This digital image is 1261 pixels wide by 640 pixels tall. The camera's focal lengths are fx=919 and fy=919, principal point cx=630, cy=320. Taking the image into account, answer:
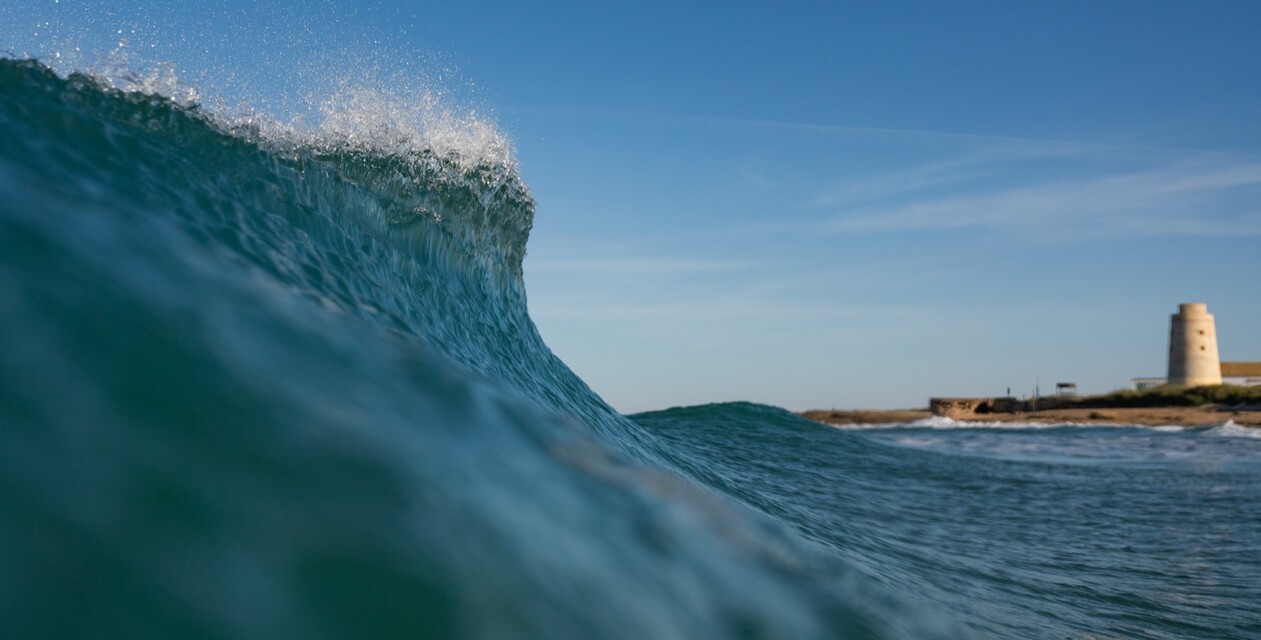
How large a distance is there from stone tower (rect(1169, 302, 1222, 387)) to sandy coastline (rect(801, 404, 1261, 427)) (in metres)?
7.45

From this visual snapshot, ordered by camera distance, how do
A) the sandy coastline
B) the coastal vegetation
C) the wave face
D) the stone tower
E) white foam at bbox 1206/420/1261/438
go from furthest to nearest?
the stone tower, the coastal vegetation, the sandy coastline, white foam at bbox 1206/420/1261/438, the wave face

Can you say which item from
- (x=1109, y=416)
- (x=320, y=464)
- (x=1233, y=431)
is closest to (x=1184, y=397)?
(x=1109, y=416)

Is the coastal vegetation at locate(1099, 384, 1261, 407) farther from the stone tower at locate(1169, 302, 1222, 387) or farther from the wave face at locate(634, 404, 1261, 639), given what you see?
the wave face at locate(634, 404, 1261, 639)

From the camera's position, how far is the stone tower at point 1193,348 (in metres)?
38.6

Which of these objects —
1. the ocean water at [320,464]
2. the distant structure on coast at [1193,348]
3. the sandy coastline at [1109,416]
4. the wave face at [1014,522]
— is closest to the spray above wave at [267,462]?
the ocean water at [320,464]

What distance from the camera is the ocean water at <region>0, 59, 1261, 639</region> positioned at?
4.35ft

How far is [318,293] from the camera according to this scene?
8.67ft

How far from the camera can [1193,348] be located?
128 ft

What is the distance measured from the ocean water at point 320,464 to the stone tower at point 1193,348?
39.4 metres

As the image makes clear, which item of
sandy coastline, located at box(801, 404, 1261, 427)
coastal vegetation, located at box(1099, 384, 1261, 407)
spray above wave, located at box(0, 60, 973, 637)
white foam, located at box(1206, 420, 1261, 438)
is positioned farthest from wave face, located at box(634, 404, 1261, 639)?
coastal vegetation, located at box(1099, 384, 1261, 407)

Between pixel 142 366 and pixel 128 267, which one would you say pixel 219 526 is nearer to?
pixel 142 366

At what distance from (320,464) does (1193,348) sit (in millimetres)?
44555

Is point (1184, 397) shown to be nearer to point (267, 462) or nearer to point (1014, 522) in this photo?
point (1014, 522)

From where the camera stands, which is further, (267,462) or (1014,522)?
(1014,522)
